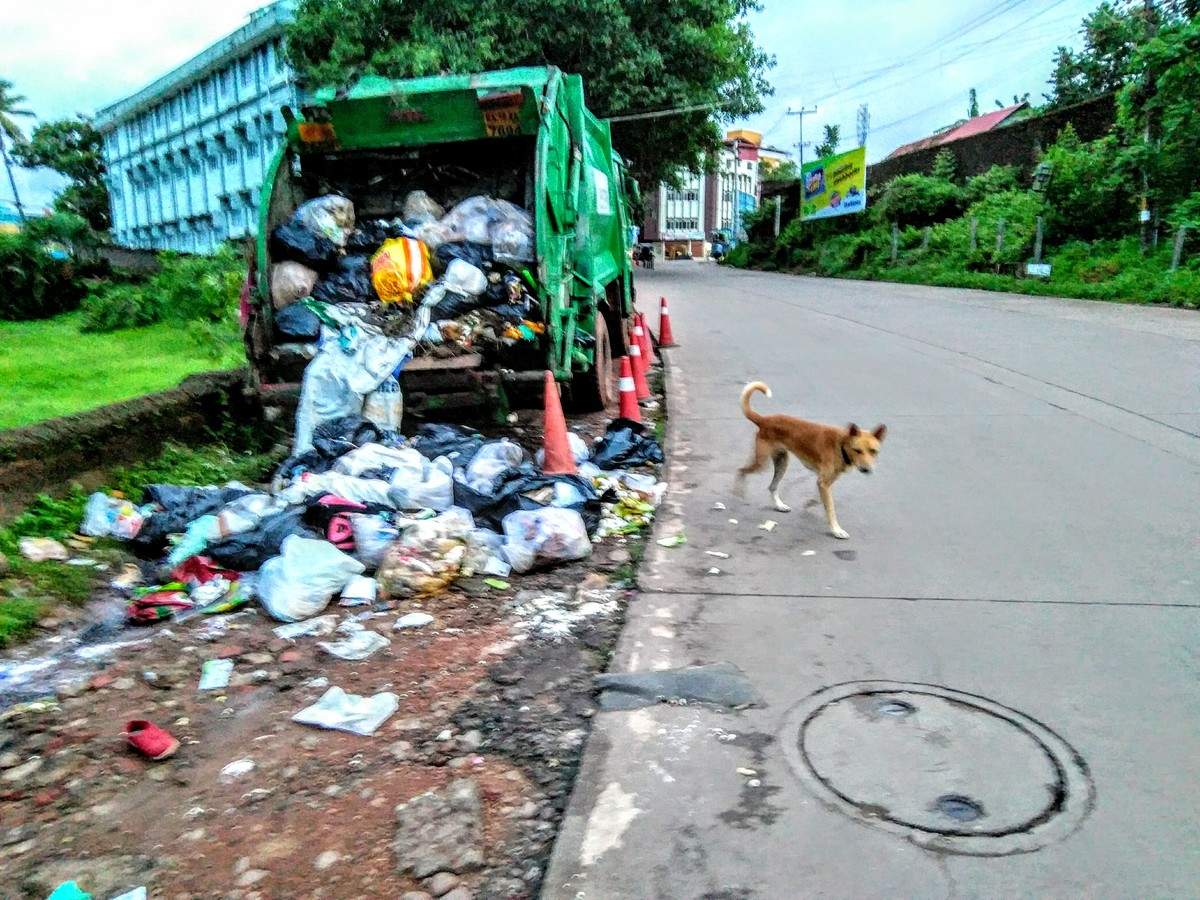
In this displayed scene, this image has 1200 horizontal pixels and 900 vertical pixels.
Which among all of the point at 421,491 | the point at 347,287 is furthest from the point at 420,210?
the point at 421,491

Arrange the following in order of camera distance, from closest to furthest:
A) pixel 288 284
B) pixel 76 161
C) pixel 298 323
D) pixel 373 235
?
pixel 298 323
pixel 288 284
pixel 373 235
pixel 76 161

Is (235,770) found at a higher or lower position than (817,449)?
lower

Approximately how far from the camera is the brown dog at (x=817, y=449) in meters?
4.73

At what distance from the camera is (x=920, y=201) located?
29.8 m

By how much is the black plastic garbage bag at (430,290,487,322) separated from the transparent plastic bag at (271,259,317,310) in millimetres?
954

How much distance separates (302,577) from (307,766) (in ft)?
4.34

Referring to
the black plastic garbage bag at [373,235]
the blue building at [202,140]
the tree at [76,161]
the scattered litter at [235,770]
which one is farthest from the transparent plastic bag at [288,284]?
the tree at [76,161]

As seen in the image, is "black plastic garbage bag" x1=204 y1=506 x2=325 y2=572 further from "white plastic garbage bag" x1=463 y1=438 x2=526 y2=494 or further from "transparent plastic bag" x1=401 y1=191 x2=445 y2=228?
"transparent plastic bag" x1=401 y1=191 x2=445 y2=228

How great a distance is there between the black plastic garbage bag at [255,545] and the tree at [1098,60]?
1255 inches

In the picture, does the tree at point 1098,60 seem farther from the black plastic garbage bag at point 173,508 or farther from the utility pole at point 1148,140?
the black plastic garbage bag at point 173,508

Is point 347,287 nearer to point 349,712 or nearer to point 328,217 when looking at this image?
point 328,217

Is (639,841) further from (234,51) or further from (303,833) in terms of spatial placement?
(234,51)

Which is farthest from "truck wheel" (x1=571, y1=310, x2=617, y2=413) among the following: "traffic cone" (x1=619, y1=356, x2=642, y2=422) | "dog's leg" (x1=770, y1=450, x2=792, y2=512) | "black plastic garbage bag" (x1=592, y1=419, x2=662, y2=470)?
"dog's leg" (x1=770, y1=450, x2=792, y2=512)

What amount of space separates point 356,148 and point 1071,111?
25.5 m
